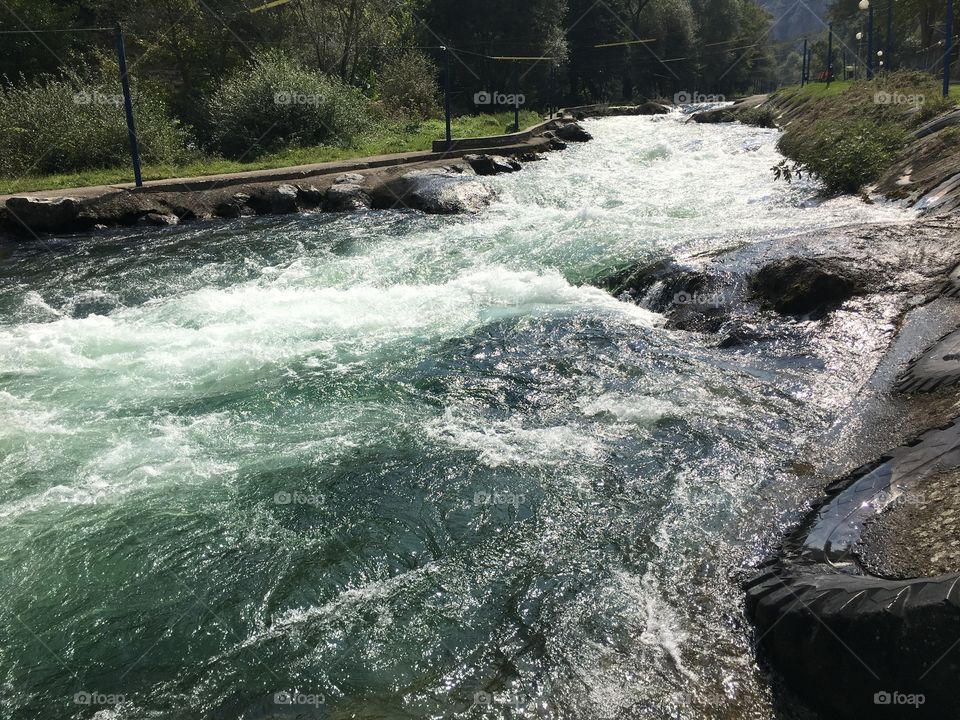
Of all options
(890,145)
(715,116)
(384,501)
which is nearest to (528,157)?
(890,145)

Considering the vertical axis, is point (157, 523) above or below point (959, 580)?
below

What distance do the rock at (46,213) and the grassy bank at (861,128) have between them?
13.1 meters

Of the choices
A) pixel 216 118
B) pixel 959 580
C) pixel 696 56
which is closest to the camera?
pixel 959 580

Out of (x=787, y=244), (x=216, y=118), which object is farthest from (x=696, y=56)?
(x=787, y=244)

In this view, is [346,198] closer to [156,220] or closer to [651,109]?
[156,220]

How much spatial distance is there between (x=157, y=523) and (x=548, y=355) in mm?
3817

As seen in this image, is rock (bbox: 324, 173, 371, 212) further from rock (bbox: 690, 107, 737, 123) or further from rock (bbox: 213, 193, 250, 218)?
rock (bbox: 690, 107, 737, 123)

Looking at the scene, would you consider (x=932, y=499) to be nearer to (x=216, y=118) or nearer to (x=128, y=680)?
(x=128, y=680)

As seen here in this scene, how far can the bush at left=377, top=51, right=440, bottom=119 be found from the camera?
28.2 m

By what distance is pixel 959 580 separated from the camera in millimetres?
2873

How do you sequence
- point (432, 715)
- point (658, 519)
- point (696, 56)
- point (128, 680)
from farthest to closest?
point (696, 56) → point (658, 519) → point (128, 680) → point (432, 715)

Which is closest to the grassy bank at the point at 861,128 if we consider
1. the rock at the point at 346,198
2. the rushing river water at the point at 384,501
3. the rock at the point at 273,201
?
the rushing river water at the point at 384,501

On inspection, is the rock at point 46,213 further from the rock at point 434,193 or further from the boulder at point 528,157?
the boulder at point 528,157

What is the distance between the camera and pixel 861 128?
13555mm
